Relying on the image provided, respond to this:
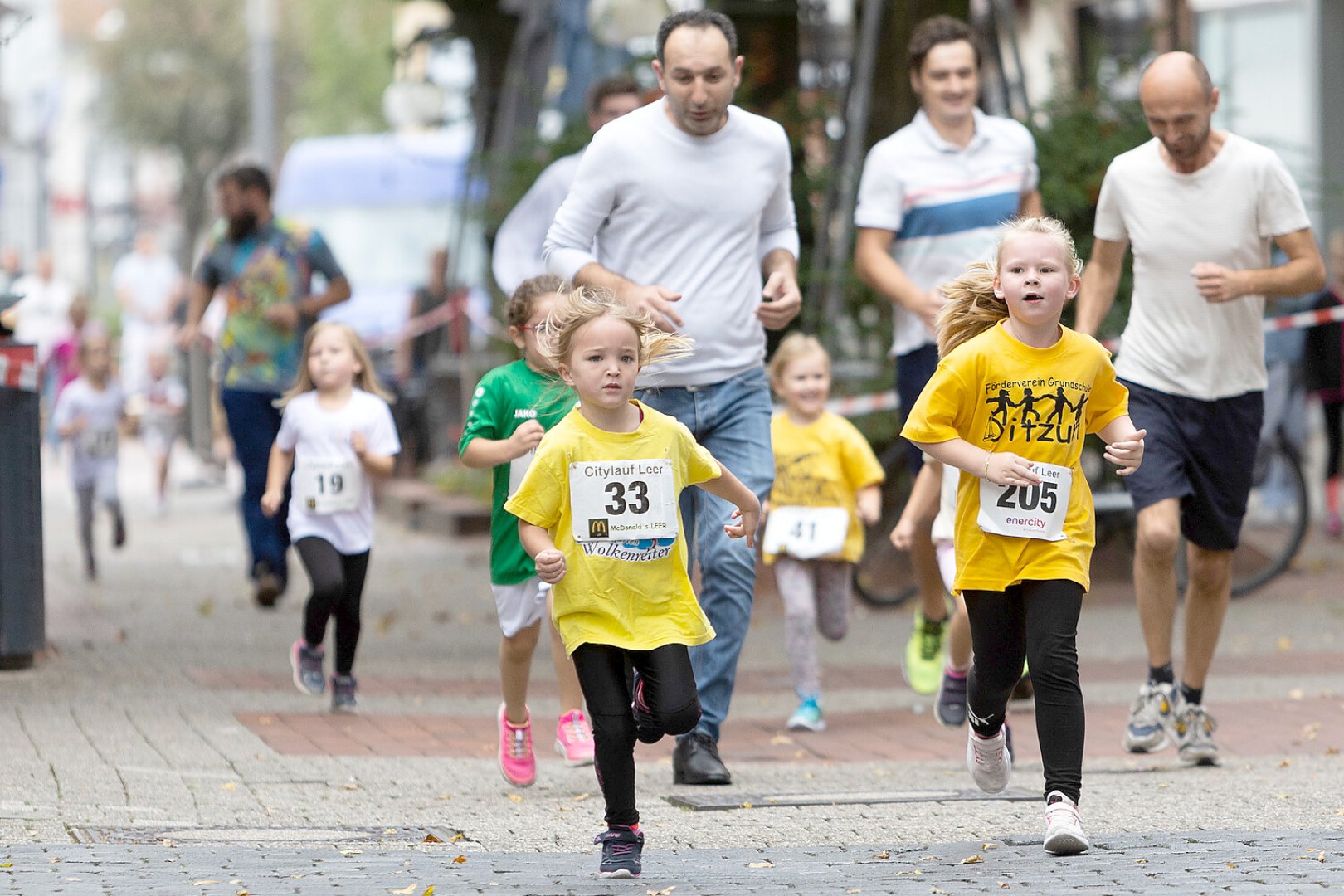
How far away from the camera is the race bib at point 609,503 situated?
5070 mm

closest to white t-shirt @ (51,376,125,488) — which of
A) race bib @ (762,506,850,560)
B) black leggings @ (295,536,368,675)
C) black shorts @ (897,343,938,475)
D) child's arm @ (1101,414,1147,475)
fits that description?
black leggings @ (295,536,368,675)

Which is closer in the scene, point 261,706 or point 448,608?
point 261,706

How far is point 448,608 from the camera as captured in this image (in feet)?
37.2

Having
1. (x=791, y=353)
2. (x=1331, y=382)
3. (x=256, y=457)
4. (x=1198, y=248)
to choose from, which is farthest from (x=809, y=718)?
(x=1331, y=382)

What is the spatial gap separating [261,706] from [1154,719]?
3166 millimetres

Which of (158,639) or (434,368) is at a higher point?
(434,368)

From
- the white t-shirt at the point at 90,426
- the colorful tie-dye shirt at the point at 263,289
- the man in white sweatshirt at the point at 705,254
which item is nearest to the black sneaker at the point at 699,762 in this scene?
the man in white sweatshirt at the point at 705,254

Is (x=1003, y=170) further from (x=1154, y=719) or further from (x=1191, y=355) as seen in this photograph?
(x=1154, y=719)

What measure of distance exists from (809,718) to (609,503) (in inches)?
103

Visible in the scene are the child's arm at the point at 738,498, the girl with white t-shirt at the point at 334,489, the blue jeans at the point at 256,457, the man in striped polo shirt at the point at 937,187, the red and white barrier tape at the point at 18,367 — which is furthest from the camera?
the blue jeans at the point at 256,457

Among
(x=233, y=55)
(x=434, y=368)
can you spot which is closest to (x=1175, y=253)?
(x=434, y=368)

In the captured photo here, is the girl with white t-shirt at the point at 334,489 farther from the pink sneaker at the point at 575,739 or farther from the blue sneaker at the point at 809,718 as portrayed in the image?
the blue sneaker at the point at 809,718

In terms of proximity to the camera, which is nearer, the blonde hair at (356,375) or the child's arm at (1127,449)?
the child's arm at (1127,449)

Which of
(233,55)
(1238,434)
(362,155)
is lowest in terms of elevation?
(1238,434)
